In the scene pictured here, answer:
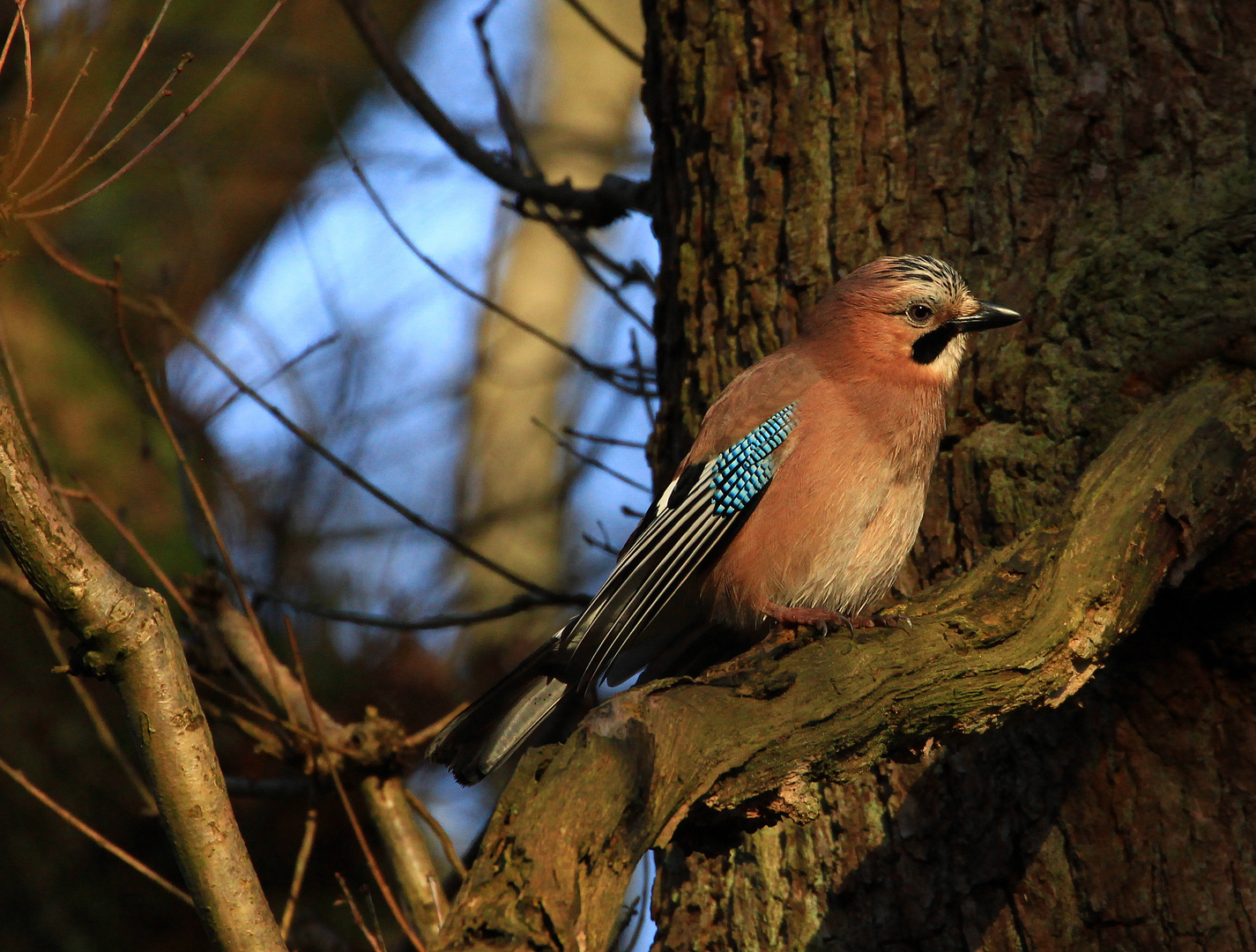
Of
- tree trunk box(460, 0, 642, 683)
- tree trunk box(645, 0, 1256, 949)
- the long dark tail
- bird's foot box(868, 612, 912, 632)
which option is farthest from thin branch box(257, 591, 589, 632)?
tree trunk box(460, 0, 642, 683)

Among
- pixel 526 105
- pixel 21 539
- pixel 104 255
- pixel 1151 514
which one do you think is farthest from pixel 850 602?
pixel 526 105

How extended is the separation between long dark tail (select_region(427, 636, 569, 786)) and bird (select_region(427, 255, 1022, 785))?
16cm

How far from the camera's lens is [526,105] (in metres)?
11.0

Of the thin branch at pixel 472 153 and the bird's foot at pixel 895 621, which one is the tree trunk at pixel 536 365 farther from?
the bird's foot at pixel 895 621

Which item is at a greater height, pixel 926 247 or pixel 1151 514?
pixel 926 247

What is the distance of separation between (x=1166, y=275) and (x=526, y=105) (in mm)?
8648

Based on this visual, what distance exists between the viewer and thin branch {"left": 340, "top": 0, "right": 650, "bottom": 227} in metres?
4.61

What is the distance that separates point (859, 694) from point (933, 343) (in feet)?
5.65

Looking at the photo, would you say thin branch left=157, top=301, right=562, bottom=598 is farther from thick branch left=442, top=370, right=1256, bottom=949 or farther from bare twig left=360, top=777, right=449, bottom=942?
thick branch left=442, top=370, right=1256, bottom=949

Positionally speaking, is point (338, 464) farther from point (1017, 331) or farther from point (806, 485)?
point (1017, 331)

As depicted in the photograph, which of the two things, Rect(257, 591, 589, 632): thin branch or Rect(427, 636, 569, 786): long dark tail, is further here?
Rect(257, 591, 589, 632): thin branch

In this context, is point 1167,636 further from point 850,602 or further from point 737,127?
point 737,127

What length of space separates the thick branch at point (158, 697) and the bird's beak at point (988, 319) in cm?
240

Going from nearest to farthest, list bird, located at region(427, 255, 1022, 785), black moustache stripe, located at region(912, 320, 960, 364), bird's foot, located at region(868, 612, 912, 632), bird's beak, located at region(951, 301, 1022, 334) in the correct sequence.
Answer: bird's foot, located at region(868, 612, 912, 632), bird's beak, located at region(951, 301, 1022, 334), bird, located at region(427, 255, 1022, 785), black moustache stripe, located at region(912, 320, 960, 364)
